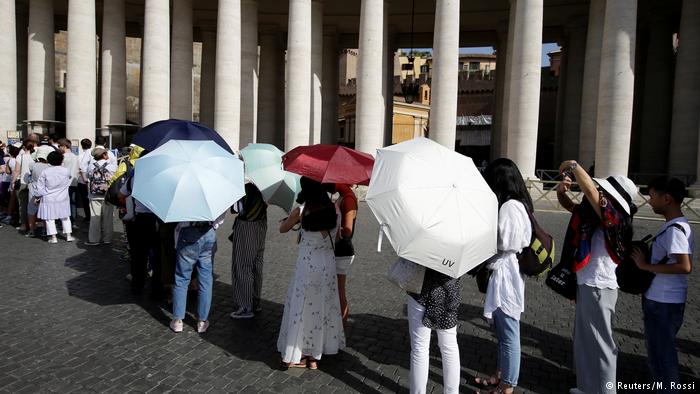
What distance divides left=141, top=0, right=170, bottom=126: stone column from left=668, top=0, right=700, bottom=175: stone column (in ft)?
71.9

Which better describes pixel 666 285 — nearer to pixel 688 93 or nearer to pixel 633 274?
pixel 633 274

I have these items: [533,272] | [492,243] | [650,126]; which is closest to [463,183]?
[492,243]

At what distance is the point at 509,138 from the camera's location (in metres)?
19.9

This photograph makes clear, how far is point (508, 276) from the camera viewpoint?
3.62 metres

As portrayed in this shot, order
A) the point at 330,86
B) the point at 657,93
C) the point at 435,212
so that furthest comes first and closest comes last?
the point at 330,86, the point at 657,93, the point at 435,212

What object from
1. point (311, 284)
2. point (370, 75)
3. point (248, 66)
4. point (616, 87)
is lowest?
point (311, 284)

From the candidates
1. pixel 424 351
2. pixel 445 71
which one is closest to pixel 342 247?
pixel 424 351

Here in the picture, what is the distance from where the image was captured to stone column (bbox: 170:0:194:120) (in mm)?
23156

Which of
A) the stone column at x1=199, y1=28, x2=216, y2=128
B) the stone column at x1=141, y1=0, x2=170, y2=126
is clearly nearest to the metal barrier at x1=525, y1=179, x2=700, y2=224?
the stone column at x1=141, y1=0, x2=170, y2=126

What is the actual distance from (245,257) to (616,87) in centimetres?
1795

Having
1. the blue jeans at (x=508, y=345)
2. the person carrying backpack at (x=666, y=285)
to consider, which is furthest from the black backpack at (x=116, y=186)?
the person carrying backpack at (x=666, y=285)

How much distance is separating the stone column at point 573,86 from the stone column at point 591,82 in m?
3.81

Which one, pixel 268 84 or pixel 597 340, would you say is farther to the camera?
pixel 268 84

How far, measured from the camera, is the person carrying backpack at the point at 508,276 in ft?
11.6
